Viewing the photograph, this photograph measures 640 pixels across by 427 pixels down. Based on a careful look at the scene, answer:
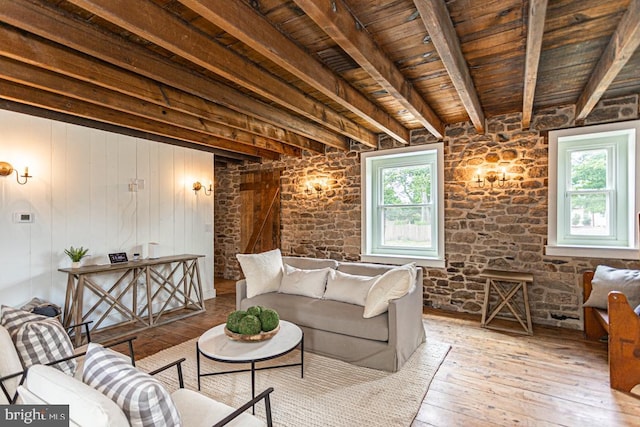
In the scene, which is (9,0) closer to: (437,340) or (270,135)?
(270,135)

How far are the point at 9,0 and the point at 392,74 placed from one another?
2.40 metres

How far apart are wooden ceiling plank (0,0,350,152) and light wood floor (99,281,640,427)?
2498 millimetres

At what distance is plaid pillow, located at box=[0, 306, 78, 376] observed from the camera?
165 centimetres

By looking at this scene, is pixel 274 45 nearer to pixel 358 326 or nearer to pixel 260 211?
pixel 358 326

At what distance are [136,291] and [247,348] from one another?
8.43 feet

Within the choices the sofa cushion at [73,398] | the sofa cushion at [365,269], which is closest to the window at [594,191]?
the sofa cushion at [365,269]

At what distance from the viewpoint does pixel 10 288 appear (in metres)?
3.18

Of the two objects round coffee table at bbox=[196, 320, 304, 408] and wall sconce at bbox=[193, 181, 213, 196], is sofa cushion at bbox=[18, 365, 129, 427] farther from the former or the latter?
wall sconce at bbox=[193, 181, 213, 196]

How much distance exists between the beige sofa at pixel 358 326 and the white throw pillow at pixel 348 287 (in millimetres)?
68

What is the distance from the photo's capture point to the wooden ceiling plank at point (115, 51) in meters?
1.78

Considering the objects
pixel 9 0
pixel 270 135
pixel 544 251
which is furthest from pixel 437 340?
pixel 9 0

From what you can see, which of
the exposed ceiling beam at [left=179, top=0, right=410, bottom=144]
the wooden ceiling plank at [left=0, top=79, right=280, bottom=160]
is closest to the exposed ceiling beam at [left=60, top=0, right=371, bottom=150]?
the exposed ceiling beam at [left=179, top=0, right=410, bottom=144]

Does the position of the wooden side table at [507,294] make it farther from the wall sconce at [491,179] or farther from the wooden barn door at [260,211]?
the wooden barn door at [260,211]

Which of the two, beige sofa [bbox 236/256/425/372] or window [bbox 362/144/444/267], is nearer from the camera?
beige sofa [bbox 236/256/425/372]
